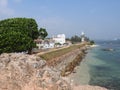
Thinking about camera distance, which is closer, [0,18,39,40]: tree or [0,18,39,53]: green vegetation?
[0,18,39,53]: green vegetation

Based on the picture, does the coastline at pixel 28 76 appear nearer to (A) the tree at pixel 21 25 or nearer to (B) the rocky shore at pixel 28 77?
(B) the rocky shore at pixel 28 77

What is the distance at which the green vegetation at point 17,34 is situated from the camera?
47.2m

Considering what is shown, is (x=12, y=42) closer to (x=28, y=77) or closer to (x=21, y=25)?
(x=21, y=25)

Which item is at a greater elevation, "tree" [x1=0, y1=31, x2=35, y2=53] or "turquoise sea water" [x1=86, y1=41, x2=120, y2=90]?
"tree" [x1=0, y1=31, x2=35, y2=53]

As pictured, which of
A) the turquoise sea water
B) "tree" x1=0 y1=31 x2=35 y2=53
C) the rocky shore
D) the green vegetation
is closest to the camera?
the rocky shore

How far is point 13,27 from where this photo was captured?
55.7 m

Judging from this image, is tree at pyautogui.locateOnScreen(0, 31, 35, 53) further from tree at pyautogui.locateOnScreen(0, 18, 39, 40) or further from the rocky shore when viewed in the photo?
the rocky shore

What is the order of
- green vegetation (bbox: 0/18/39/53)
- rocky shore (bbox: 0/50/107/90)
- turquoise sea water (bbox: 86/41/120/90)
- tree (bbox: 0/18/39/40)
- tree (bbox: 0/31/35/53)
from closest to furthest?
rocky shore (bbox: 0/50/107/90)
turquoise sea water (bbox: 86/41/120/90)
tree (bbox: 0/31/35/53)
green vegetation (bbox: 0/18/39/53)
tree (bbox: 0/18/39/40)

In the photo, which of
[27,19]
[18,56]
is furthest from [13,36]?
[18,56]

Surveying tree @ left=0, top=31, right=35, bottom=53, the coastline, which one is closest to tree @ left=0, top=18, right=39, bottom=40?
tree @ left=0, top=31, right=35, bottom=53

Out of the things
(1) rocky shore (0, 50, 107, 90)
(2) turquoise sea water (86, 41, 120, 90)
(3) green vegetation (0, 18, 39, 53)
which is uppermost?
(3) green vegetation (0, 18, 39, 53)

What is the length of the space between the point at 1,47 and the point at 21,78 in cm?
3477

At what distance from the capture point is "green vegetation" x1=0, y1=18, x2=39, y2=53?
4722 cm

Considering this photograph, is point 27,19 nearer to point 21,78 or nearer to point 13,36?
point 13,36
